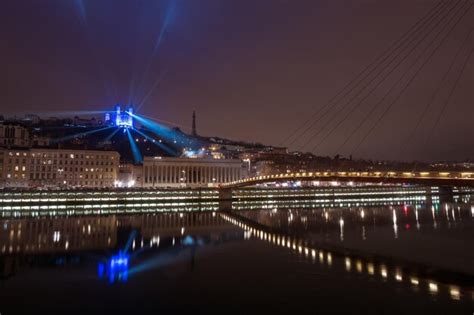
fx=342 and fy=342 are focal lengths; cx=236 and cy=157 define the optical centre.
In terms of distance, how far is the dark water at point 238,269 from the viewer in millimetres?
8250

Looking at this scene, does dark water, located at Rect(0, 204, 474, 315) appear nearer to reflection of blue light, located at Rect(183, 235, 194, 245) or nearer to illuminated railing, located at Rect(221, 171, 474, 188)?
reflection of blue light, located at Rect(183, 235, 194, 245)

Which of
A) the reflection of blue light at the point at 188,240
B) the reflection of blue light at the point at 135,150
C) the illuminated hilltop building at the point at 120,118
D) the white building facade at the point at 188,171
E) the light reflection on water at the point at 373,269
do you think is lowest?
the light reflection on water at the point at 373,269

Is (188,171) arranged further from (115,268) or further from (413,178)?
Result: (115,268)

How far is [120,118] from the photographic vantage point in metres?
88.2

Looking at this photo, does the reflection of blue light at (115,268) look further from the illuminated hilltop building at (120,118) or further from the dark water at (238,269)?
the illuminated hilltop building at (120,118)

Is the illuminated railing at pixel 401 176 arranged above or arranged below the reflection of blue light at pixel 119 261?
above

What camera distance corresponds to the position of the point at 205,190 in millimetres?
42969

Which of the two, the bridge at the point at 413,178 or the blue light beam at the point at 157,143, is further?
the blue light beam at the point at 157,143

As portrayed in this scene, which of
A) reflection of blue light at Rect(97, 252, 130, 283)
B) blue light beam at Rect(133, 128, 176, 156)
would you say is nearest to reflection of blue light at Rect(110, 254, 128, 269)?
reflection of blue light at Rect(97, 252, 130, 283)

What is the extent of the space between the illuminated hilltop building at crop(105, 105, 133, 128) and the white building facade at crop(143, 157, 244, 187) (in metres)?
35.0

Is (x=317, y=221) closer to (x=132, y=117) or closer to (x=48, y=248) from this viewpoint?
(x=48, y=248)

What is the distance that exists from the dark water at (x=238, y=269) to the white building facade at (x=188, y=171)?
117 ft

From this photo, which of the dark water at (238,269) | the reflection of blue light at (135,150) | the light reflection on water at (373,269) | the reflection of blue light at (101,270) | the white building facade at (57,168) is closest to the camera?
the dark water at (238,269)

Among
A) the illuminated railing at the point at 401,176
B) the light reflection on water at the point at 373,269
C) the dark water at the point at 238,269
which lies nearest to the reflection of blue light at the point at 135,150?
the illuminated railing at the point at 401,176
